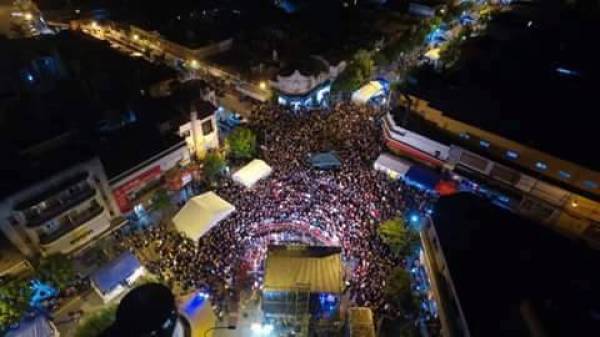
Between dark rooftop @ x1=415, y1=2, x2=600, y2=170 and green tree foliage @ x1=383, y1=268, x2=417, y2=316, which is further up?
dark rooftop @ x1=415, y1=2, x2=600, y2=170

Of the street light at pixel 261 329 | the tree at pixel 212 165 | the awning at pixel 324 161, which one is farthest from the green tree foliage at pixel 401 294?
the tree at pixel 212 165

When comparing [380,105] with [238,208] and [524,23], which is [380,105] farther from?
[524,23]

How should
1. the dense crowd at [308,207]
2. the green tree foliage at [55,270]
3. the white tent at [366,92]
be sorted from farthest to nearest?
1. the white tent at [366,92]
2. the dense crowd at [308,207]
3. the green tree foliage at [55,270]

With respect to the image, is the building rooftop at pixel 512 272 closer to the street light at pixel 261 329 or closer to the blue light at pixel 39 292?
the street light at pixel 261 329

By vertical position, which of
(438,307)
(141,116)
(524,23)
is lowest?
(438,307)

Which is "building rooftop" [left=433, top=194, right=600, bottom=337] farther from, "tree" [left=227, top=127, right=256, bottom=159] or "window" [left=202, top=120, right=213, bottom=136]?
"window" [left=202, top=120, right=213, bottom=136]

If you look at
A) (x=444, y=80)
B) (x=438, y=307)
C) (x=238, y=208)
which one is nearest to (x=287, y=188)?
(x=238, y=208)

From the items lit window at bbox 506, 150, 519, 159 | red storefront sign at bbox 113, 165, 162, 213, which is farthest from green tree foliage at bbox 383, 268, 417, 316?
red storefront sign at bbox 113, 165, 162, 213
